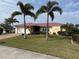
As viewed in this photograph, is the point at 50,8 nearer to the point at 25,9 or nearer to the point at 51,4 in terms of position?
the point at 51,4

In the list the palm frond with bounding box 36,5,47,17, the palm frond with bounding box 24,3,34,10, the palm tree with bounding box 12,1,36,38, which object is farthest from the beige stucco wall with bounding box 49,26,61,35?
the palm frond with bounding box 36,5,47,17

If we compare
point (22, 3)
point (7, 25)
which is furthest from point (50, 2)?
point (7, 25)

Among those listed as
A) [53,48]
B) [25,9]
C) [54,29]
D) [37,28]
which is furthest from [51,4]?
[37,28]

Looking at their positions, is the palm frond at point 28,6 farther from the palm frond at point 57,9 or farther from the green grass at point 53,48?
the green grass at point 53,48

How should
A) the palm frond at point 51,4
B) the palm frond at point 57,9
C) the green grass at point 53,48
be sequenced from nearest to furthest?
the green grass at point 53,48
the palm frond at point 57,9
the palm frond at point 51,4

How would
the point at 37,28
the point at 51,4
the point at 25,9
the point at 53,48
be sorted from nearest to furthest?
the point at 53,48 → the point at 51,4 → the point at 25,9 → the point at 37,28

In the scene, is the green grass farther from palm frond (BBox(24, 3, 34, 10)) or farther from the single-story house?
the single-story house

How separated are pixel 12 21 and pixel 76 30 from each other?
29149 mm

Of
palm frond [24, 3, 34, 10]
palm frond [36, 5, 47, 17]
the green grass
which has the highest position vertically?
palm frond [24, 3, 34, 10]

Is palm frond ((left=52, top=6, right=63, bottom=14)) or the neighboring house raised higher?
palm frond ((left=52, top=6, right=63, bottom=14))

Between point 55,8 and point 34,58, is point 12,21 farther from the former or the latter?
point 34,58

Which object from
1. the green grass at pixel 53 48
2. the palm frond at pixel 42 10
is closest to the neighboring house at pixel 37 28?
the palm frond at pixel 42 10

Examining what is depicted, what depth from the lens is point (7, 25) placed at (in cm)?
6769

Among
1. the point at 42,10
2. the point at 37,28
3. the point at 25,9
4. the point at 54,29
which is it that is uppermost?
the point at 25,9
